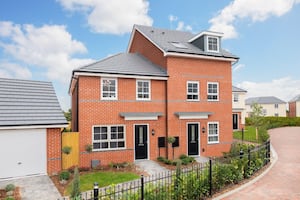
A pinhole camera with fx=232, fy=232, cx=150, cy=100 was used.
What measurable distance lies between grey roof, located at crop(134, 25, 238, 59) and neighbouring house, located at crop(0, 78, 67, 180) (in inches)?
343

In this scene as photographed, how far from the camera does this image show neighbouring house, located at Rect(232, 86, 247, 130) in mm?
32450

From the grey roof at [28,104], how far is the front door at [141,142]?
4803mm

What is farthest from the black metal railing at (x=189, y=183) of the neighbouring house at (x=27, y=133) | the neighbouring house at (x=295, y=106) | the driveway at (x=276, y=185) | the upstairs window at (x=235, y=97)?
the neighbouring house at (x=295, y=106)

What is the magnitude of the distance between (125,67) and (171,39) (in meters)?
5.74

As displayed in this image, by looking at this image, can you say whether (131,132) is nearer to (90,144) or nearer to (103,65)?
(90,144)

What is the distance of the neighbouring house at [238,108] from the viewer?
32450 millimetres

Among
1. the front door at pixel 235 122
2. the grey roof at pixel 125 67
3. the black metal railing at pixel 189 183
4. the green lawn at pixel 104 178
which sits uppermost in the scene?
the grey roof at pixel 125 67

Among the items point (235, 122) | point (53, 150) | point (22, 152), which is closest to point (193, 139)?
point (53, 150)

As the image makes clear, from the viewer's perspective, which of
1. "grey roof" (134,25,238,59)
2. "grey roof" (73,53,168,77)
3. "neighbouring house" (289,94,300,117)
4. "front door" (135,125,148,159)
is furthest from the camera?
"neighbouring house" (289,94,300,117)

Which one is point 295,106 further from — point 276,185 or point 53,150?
point 53,150

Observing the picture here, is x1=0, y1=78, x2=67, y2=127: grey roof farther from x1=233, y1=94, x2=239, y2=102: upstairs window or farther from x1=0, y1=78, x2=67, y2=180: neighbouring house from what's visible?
x1=233, y1=94, x2=239, y2=102: upstairs window

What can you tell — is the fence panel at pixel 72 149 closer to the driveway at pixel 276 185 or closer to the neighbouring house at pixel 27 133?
the neighbouring house at pixel 27 133

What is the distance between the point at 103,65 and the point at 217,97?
8881mm

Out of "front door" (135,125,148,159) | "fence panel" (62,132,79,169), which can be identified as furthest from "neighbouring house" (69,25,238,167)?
"fence panel" (62,132,79,169)
